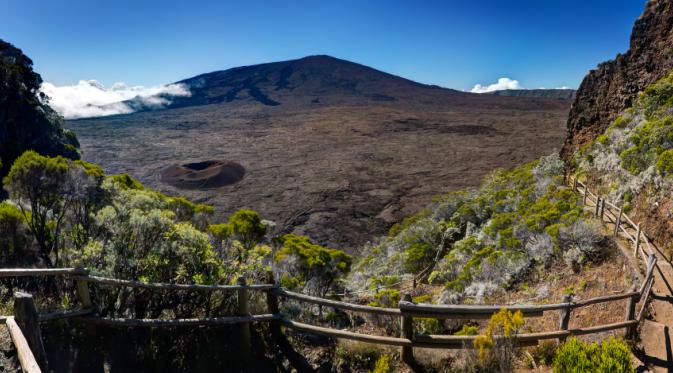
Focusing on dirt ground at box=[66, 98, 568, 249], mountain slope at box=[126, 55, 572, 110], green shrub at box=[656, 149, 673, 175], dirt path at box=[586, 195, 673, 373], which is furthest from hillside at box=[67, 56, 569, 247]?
dirt path at box=[586, 195, 673, 373]

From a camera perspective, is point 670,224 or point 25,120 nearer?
point 670,224

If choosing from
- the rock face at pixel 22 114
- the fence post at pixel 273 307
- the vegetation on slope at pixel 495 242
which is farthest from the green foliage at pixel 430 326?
the rock face at pixel 22 114

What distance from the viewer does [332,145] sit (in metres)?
48.4

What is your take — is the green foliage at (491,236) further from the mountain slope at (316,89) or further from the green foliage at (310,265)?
the mountain slope at (316,89)

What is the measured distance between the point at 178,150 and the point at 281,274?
43167 mm

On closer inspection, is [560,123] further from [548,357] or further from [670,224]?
[548,357]

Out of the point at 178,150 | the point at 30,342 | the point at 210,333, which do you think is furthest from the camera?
the point at 178,150

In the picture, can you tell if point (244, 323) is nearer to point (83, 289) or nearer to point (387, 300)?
point (83, 289)

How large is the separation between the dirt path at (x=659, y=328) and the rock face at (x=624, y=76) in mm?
9838

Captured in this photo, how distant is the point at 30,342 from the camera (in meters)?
2.76

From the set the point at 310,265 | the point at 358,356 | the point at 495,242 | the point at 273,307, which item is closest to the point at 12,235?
the point at 273,307

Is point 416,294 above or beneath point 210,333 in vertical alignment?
beneath

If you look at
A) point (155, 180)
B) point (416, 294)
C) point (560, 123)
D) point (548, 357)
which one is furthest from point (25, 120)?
point (560, 123)

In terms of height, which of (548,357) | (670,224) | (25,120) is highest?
(25,120)
